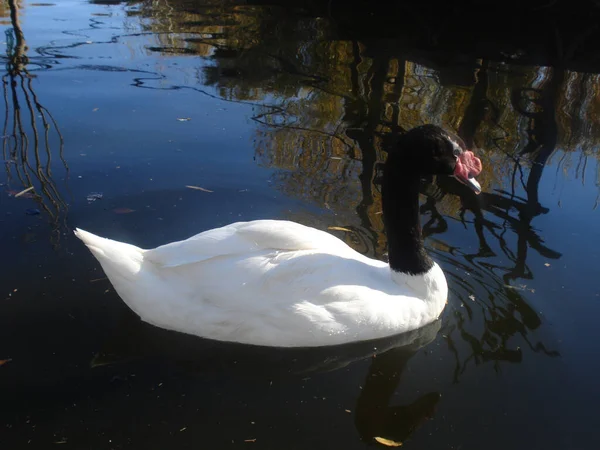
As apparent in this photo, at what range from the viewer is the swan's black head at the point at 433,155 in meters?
4.60

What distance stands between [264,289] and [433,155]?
5.13ft

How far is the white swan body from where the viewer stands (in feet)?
14.4

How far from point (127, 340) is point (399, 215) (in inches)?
88.0

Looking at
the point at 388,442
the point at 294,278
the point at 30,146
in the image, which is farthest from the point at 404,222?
the point at 30,146

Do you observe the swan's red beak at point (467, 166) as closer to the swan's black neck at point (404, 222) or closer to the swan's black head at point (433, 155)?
the swan's black head at point (433, 155)

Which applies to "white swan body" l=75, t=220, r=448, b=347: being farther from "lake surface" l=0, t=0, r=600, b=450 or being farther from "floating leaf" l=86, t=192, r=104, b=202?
"floating leaf" l=86, t=192, r=104, b=202

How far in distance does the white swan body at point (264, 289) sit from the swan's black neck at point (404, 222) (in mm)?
96

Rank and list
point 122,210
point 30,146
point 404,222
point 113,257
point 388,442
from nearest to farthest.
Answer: point 388,442 < point 113,257 < point 404,222 < point 122,210 < point 30,146

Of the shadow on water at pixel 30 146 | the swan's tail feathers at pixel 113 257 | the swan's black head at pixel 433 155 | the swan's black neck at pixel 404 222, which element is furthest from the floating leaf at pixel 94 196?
the swan's black head at pixel 433 155

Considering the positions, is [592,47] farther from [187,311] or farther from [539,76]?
[187,311]

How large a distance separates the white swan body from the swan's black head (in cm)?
78

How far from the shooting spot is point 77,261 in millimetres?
5422

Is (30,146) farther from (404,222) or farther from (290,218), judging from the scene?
(404,222)

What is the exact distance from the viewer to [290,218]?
639 cm
